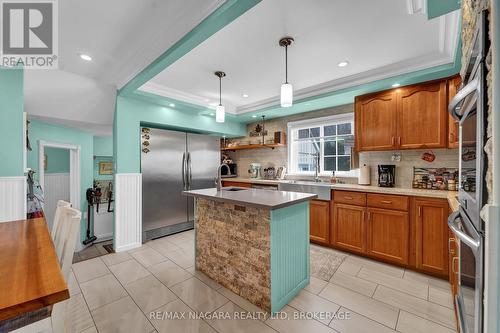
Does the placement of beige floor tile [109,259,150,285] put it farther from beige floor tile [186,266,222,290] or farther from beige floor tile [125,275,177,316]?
beige floor tile [186,266,222,290]

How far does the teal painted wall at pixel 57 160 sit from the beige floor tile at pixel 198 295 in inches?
174

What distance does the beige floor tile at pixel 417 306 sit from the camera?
67.9 inches

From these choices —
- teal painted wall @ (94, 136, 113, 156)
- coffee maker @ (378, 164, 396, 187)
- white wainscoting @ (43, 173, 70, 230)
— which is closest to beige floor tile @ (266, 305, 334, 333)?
coffee maker @ (378, 164, 396, 187)

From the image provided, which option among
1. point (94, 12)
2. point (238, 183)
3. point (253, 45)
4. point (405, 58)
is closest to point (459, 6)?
point (405, 58)

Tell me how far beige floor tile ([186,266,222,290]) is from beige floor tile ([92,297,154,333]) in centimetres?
65

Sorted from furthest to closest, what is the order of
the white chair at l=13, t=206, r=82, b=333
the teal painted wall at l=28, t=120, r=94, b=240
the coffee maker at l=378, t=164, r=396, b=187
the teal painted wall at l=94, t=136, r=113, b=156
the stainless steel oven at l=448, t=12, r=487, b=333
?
the teal painted wall at l=94, t=136, r=113, b=156 → the teal painted wall at l=28, t=120, r=94, b=240 → the coffee maker at l=378, t=164, r=396, b=187 → the white chair at l=13, t=206, r=82, b=333 → the stainless steel oven at l=448, t=12, r=487, b=333

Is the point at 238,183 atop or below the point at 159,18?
below

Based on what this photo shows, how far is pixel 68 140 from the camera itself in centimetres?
407

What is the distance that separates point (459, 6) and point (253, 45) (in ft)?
5.08

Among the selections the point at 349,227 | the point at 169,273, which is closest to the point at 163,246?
the point at 169,273

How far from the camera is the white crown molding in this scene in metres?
1.85

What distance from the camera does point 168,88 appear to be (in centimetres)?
327

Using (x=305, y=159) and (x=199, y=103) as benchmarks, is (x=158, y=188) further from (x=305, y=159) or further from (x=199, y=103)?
(x=305, y=159)

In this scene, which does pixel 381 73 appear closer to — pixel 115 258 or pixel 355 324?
pixel 355 324
